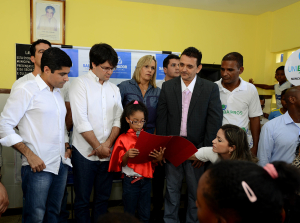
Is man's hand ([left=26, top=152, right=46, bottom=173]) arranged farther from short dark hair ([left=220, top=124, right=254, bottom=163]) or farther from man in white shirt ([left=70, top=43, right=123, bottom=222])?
short dark hair ([left=220, top=124, right=254, bottom=163])

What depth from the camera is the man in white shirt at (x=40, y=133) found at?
1.61 metres

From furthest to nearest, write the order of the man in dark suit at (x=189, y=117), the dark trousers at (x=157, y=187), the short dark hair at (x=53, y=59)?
the dark trousers at (x=157, y=187)
the man in dark suit at (x=189, y=117)
the short dark hair at (x=53, y=59)

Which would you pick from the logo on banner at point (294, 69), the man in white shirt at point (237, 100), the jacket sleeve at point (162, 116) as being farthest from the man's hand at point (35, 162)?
the logo on banner at point (294, 69)

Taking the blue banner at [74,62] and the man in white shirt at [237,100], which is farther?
the blue banner at [74,62]

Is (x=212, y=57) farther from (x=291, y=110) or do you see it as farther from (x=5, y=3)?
(x=5, y=3)

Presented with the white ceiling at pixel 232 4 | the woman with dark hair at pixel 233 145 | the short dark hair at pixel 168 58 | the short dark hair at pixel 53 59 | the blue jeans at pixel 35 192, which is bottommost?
the blue jeans at pixel 35 192

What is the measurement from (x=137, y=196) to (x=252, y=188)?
60.5 inches

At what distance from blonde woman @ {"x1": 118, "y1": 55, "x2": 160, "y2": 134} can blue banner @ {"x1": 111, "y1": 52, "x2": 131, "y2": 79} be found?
0.77 metres

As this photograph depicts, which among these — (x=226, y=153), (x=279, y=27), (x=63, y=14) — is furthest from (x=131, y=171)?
(x=279, y=27)

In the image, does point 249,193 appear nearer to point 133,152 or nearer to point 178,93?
→ point 133,152

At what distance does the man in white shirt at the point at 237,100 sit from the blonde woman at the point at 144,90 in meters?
0.72

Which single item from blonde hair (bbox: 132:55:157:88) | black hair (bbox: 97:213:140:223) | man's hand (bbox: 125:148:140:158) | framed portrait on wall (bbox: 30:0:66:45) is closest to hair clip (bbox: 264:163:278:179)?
black hair (bbox: 97:213:140:223)

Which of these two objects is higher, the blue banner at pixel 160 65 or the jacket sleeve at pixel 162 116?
the blue banner at pixel 160 65

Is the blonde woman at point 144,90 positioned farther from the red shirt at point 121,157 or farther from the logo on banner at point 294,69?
the logo on banner at point 294,69
